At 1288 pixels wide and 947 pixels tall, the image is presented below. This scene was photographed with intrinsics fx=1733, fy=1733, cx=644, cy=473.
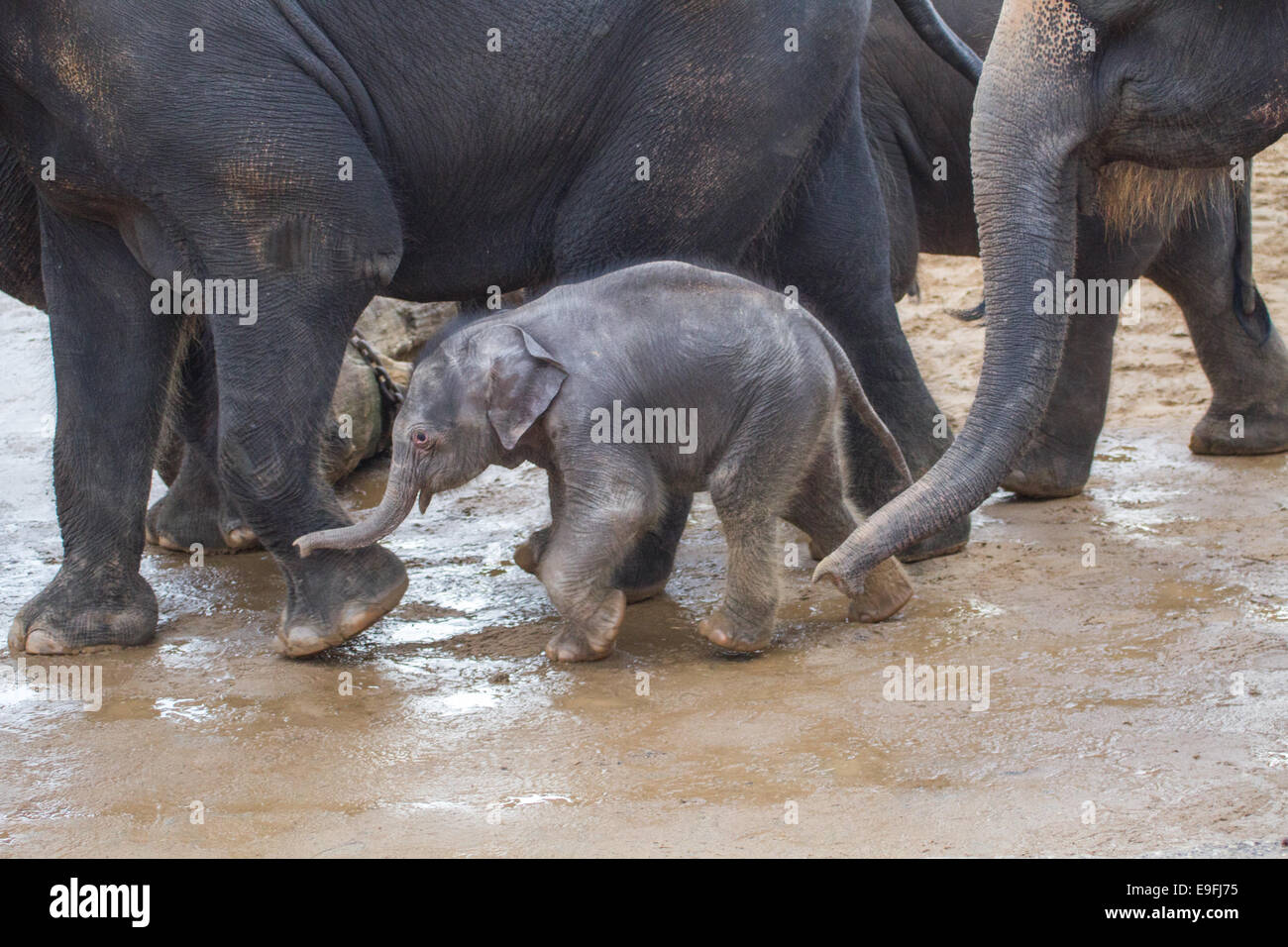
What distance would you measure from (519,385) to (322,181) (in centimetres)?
65

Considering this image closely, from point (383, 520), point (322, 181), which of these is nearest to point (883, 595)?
point (383, 520)

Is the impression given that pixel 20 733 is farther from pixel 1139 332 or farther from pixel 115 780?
pixel 1139 332

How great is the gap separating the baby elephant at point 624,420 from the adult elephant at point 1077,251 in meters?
1.24

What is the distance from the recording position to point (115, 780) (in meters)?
3.48

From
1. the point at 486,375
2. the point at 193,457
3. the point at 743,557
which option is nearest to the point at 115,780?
the point at 486,375

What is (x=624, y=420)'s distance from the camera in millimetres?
3973

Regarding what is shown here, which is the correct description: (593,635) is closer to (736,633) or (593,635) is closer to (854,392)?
(736,633)

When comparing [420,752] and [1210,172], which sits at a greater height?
[1210,172]

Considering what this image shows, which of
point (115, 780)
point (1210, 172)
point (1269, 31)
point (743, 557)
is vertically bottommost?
point (115, 780)

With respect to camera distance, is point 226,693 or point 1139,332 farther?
point 1139,332

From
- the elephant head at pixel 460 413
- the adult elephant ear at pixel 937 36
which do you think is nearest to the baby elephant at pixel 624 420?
the elephant head at pixel 460 413

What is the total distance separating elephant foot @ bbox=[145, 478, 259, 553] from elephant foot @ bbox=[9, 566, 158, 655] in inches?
32.9

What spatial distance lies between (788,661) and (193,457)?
86.4 inches

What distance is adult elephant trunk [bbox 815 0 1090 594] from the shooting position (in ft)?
11.3
